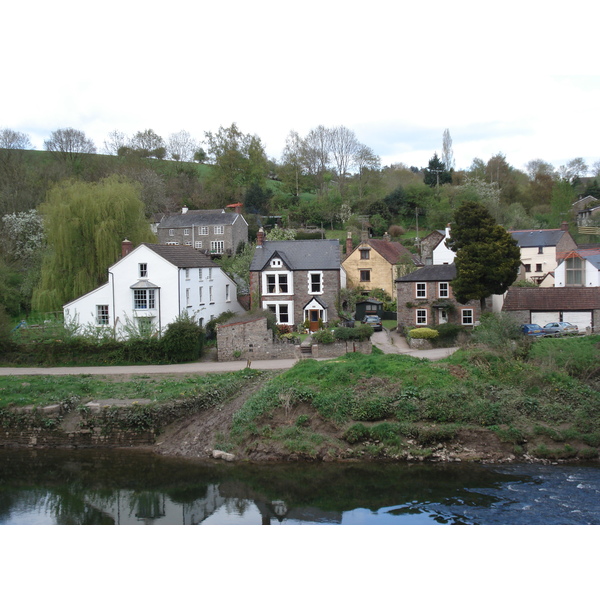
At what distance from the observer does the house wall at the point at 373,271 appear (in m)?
41.3

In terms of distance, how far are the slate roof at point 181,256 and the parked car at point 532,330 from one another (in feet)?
60.9

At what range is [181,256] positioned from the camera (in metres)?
32.4

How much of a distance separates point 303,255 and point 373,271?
803cm

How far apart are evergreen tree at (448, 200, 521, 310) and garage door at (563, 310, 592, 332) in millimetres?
3483

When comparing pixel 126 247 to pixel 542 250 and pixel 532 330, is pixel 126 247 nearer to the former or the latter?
pixel 532 330

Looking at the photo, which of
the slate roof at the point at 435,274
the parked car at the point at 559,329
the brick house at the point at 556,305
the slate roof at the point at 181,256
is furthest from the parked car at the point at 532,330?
the slate roof at the point at 181,256

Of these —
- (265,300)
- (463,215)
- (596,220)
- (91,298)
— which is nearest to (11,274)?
(91,298)

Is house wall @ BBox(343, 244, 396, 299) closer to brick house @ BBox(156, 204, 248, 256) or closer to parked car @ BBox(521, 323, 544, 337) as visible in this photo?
parked car @ BBox(521, 323, 544, 337)

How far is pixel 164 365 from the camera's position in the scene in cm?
2647

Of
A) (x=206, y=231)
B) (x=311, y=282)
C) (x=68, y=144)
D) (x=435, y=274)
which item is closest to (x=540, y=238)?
(x=435, y=274)

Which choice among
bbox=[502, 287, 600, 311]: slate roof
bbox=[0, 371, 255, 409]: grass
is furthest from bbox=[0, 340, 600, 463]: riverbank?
bbox=[502, 287, 600, 311]: slate roof

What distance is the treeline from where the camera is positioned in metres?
47.5

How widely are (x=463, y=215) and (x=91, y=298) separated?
2108cm

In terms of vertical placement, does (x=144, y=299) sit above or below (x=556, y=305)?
above
